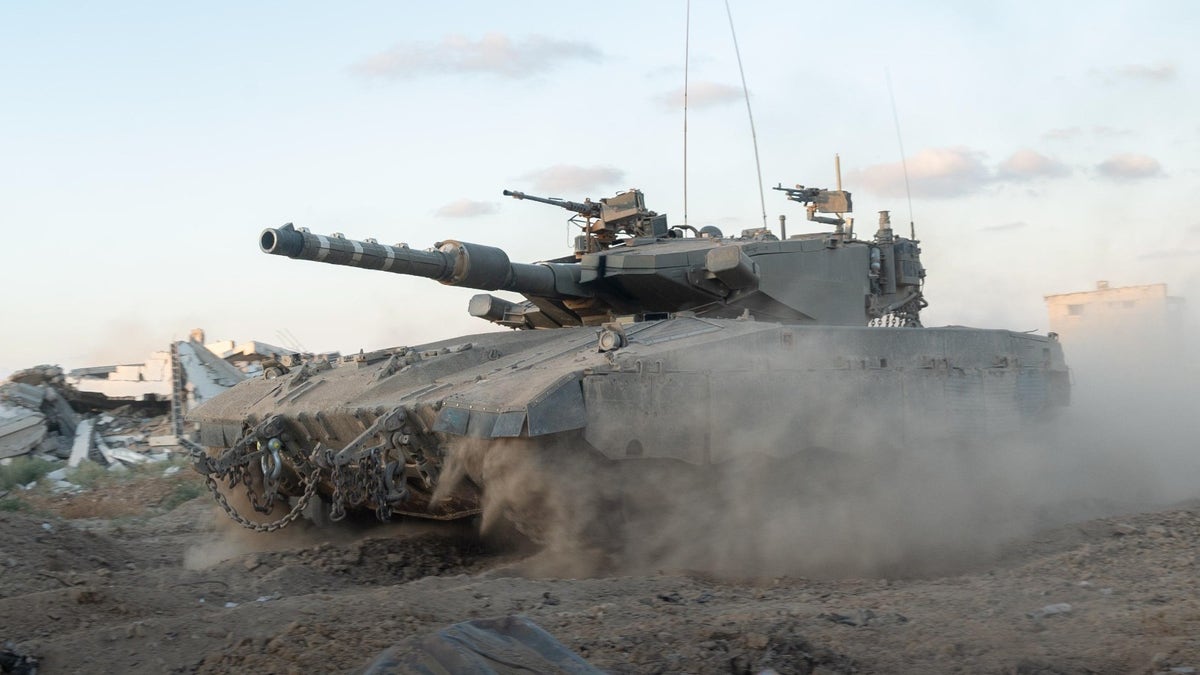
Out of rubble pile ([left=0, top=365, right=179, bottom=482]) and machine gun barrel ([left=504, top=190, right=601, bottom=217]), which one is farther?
rubble pile ([left=0, top=365, right=179, bottom=482])

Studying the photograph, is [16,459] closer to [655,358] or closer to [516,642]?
[655,358]

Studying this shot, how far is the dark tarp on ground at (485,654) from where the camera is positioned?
368 centimetres

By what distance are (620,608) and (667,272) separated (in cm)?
436

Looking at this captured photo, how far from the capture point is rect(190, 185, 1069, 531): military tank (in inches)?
304

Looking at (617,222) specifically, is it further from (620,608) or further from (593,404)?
(620,608)

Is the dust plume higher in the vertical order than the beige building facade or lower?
lower

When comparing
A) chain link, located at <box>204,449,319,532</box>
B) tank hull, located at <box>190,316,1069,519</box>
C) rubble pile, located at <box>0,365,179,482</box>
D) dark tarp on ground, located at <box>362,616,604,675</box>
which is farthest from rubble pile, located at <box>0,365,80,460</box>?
dark tarp on ground, located at <box>362,616,604,675</box>

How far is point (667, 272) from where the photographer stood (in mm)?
9891

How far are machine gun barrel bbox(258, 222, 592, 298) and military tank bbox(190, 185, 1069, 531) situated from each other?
0.7 inches

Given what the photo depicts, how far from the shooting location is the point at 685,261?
991 cm

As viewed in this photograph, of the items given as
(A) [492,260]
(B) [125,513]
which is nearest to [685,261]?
(A) [492,260]

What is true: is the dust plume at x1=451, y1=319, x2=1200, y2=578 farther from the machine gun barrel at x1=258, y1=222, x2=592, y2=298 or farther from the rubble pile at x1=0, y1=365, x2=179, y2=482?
the rubble pile at x1=0, y1=365, x2=179, y2=482

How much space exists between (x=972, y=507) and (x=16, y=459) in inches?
513

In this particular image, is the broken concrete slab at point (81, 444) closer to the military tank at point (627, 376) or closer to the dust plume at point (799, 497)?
the military tank at point (627, 376)
